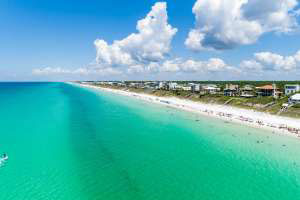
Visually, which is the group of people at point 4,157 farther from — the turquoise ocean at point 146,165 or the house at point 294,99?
the house at point 294,99

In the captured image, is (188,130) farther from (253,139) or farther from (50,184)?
(50,184)

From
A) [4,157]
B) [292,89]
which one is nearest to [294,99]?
[292,89]

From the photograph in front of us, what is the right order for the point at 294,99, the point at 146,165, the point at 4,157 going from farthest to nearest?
the point at 294,99 < the point at 4,157 < the point at 146,165

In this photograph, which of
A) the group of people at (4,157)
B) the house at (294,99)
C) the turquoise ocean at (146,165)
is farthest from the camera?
the house at (294,99)

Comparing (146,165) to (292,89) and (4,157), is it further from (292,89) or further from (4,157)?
(292,89)

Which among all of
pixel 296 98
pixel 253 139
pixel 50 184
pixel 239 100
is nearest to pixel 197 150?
pixel 253 139

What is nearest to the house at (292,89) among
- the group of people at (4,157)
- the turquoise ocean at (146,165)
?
the turquoise ocean at (146,165)

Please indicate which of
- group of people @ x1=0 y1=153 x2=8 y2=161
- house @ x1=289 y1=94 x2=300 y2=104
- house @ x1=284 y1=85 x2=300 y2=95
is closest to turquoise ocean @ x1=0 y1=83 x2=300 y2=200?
group of people @ x1=0 y1=153 x2=8 y2=161

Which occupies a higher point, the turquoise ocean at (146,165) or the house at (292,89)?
the house at (292,89)

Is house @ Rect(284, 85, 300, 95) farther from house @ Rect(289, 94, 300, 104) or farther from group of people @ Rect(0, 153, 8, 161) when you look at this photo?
group of people @ Rect(0, 153, 8, 161)

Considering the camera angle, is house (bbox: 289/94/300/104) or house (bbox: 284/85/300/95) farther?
house (bbox: 284/85/300/95)

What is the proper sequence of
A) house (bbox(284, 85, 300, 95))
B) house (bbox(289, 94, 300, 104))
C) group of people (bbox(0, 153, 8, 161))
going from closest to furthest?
1. group of people (bbox(0, 153, 8, 161))
2. house (bbox(289, 94, 300, 104))
3. house (bbox(284, 85, 300, 95))

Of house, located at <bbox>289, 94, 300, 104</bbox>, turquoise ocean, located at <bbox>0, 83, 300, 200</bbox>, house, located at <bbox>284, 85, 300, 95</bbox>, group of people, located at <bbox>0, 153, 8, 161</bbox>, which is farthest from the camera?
house, located at <bbox>284, 85, 300, 95</bbox>
